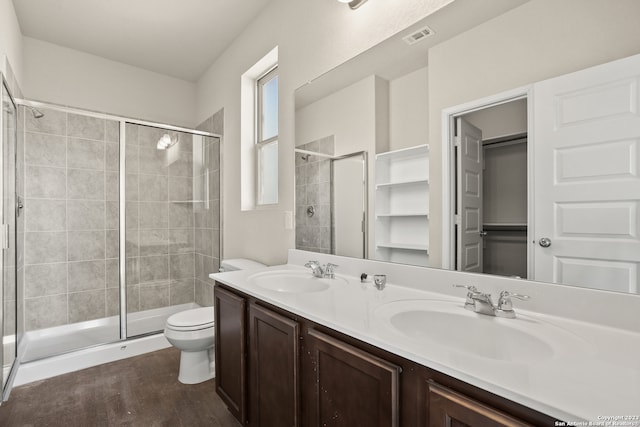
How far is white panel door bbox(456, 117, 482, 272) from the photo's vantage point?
116 centimetres

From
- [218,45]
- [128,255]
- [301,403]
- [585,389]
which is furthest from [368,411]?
[218,45]

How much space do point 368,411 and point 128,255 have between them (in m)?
2.70

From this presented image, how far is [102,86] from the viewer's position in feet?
10.3

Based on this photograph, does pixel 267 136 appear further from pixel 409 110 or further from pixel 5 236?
pixel 5 236

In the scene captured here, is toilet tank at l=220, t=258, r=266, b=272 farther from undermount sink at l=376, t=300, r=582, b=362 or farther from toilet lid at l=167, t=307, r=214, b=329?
undermount sink at l=376, t=300, r=582, b=362

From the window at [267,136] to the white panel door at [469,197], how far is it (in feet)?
5.09

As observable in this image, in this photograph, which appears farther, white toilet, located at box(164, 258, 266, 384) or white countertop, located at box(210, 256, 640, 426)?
white toilet, located at box(164, 258, 266, 384)

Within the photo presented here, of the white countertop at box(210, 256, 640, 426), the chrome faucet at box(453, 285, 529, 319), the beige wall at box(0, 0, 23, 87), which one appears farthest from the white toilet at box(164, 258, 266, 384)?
the beige wall at box(0, 0, 23, 87)

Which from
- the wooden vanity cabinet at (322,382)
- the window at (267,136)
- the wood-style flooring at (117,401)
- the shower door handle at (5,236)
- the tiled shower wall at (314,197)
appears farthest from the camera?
the window at (267,136)

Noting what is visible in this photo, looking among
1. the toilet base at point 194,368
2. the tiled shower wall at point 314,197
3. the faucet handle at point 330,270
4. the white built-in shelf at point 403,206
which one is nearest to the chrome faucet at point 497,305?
the white built-in shelf at point 403,206

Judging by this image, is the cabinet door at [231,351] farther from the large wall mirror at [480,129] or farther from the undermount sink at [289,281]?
the large wall mirror at [480,129]

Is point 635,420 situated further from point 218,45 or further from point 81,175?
point 81,175

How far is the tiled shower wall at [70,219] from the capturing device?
9.07 feet

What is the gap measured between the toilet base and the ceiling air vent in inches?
88.9
